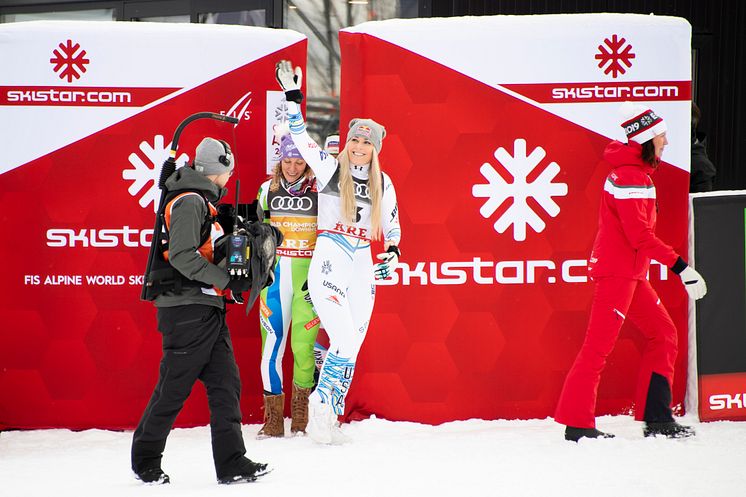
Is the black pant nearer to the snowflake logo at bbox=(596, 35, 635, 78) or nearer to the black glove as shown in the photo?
the black glove

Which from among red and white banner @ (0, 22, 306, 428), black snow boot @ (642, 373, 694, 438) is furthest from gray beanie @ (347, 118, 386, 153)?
black snow boot @ (642, 373, 694, 438)

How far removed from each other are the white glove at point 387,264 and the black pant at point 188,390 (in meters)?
1.03

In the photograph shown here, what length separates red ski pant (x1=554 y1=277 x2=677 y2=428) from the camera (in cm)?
433

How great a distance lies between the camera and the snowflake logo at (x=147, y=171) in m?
4.88

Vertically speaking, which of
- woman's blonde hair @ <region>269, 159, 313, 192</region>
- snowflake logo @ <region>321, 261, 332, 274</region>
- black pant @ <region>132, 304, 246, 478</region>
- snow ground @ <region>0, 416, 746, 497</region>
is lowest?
snow ground @ <region>0, 416, 746, 497</region>

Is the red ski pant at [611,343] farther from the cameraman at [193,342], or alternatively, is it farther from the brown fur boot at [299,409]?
the cameraman at [193,342]

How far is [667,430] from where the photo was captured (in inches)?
175

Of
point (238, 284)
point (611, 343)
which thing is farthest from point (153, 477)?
point (611, 343)

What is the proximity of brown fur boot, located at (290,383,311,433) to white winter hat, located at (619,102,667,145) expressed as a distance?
7.15 ft

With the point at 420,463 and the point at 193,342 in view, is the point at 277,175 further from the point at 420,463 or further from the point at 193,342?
the point at 420,463

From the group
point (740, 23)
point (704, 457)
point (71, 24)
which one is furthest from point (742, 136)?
point (71, 24)

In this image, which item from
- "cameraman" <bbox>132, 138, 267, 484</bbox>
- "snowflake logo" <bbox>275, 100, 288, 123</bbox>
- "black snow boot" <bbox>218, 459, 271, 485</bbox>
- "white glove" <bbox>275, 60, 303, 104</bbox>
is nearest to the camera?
"cameraman" <bbox>132, 138, 267, 484</bbox>

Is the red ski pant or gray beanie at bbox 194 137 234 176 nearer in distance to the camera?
gray beanie at bbox 194 137 234 176

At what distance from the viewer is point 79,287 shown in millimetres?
4891
